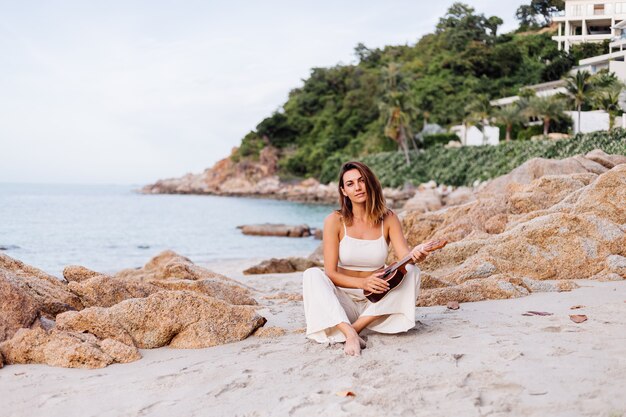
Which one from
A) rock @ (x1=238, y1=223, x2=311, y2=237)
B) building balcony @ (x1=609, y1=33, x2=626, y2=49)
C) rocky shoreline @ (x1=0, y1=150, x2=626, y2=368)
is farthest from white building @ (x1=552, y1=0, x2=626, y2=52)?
rocky shoreline @ (x1=0, y1=150, x2=626, y2=368)

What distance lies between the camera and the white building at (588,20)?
6088 centimetres

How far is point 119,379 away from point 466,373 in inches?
82.3

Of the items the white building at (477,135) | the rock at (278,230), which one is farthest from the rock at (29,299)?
the white building at (477,135)

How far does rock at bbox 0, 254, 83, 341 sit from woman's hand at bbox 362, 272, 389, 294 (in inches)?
95.8

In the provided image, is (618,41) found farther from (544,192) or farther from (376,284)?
(376,284)

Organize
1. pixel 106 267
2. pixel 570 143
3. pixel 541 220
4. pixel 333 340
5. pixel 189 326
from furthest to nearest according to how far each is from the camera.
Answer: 1. pixel 570 143
2. pixel 106 267
3. pixel 541 220
4. pixel 189 326
5. pixel 333 340

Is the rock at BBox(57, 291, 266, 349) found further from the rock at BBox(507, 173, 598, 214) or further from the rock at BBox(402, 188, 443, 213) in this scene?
the rock at BBox(402, 188, 443, 213)

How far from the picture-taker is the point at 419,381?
3504 mm

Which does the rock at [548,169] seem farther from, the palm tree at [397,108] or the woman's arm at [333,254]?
the palm tree at [397,108]

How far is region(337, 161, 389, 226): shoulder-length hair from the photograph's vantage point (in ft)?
15.6

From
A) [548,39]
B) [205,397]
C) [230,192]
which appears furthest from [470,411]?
[230,192]

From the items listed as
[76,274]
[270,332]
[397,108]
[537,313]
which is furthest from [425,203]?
[270,332]

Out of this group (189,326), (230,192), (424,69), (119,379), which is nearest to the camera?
(119,379)

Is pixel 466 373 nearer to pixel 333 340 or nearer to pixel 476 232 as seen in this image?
pixel 333 340
